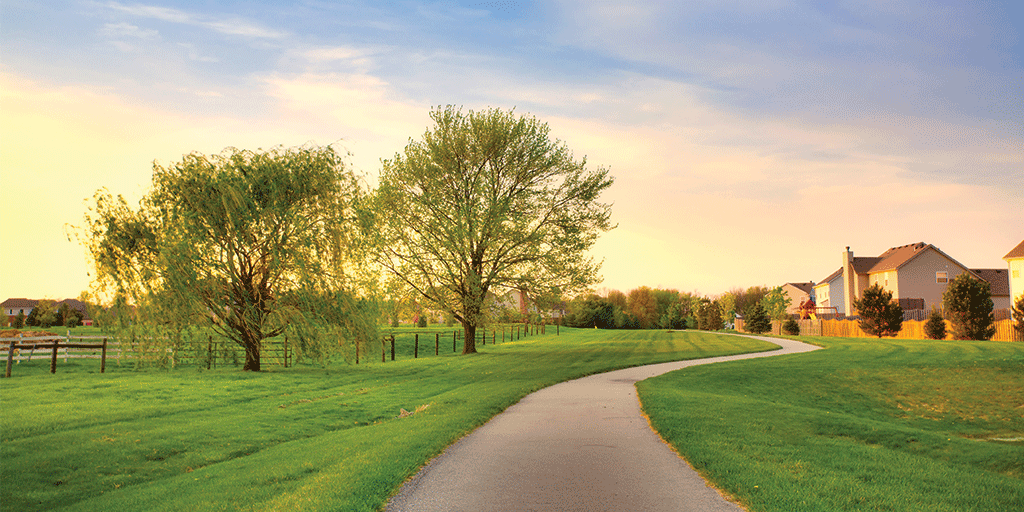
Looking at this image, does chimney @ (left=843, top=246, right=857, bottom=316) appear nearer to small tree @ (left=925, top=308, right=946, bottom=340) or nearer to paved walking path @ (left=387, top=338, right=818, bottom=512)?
small tree @ (left=925, top=308, right=946, bottom=340)

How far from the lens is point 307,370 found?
2438 cm

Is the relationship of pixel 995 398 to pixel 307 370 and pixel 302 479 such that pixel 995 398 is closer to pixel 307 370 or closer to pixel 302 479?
pixel 302 479

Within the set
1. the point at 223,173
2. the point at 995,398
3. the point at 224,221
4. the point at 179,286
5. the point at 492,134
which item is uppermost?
the point at 492,134

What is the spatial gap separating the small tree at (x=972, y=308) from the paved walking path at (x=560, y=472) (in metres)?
36.8

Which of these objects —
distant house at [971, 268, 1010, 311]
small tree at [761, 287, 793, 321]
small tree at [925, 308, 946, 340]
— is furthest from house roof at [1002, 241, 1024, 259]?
small tree at [761, 287, 793, 321]

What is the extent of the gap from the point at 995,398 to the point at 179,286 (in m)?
28.1


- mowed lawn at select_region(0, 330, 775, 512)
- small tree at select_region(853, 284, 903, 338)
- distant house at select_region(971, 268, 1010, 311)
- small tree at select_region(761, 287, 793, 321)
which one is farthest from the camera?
small tree at select_region(761, 287, 793, 321)

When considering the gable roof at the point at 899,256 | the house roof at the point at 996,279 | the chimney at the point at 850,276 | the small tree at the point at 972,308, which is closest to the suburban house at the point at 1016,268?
the small tree at the point at 972,308

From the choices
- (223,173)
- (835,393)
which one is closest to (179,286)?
(223,173)

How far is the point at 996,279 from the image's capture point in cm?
6638

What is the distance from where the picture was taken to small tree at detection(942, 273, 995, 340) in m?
38.2

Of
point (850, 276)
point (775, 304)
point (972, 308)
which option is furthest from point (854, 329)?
point (775, 304)

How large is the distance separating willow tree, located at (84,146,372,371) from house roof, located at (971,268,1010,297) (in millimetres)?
68494

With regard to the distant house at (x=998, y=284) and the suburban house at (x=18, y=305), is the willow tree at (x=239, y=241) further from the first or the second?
the suburban house at (x=18, y=305)
